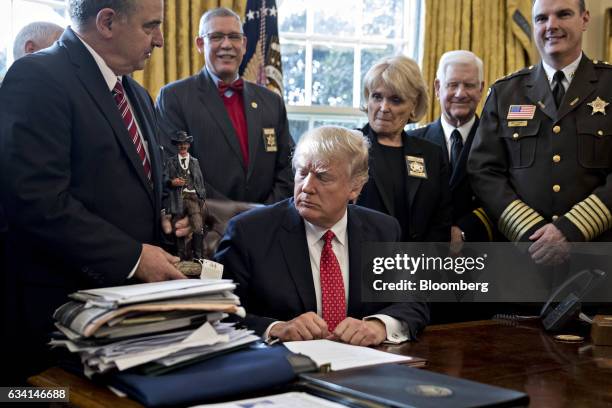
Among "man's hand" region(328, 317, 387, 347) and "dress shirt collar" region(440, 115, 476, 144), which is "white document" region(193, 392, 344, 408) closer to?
"man's hand" region(328, 317, 387, 347)

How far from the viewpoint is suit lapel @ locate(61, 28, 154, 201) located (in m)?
2.43

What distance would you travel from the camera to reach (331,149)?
271cm

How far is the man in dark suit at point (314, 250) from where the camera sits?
8.47 ft

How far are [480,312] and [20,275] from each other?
219 cm

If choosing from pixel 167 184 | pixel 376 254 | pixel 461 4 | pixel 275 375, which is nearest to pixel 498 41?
pixel 461 4

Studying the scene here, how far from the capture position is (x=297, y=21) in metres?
6.36

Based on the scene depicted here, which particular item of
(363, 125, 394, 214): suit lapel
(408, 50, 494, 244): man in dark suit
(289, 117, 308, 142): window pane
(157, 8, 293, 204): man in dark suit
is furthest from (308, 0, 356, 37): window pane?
(363, 125, 394, 214): suit lapel

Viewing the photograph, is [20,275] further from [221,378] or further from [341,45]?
[341,45]

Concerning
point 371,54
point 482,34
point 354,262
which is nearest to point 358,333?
point 354,262

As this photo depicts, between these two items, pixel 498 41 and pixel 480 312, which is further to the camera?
pixel 498 41

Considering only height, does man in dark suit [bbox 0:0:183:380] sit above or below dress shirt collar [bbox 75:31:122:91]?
below

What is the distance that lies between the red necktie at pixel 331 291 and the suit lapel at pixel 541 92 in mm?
1623

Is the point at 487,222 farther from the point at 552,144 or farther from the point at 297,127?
the point at 297,127

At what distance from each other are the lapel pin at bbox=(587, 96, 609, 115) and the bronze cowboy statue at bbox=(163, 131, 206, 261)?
81.3 inches
